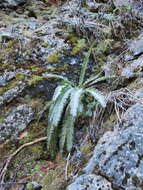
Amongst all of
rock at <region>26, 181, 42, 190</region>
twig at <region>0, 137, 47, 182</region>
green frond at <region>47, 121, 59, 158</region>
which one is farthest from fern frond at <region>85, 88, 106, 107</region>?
rock at <region>26, 181, 42, 190</region>

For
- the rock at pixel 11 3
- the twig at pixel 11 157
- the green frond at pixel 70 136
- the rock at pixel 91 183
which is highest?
the rock at pixel 11 3

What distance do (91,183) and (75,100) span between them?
3.21ft

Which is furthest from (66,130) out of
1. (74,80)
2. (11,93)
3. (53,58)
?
(53,58)

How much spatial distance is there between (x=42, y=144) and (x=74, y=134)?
419mm

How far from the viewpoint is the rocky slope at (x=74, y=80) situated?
1769mm

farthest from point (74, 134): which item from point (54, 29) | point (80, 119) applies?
point (54, 29)

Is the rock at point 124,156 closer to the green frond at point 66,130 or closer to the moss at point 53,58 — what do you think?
the green frond at point 66,130

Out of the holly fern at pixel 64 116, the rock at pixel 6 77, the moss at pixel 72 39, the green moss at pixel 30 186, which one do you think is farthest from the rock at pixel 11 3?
the green moss at pixel 30 186

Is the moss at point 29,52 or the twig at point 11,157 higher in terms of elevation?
the moss at point 29,52

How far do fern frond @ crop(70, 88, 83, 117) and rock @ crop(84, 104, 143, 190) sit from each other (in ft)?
1.54

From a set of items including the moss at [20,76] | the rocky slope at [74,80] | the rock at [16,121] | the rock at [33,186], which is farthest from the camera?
the moss at [20,76]

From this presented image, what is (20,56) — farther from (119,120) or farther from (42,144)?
(119,120)

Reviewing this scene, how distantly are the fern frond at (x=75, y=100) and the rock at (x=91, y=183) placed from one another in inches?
29.2

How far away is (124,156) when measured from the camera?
5.57 feet
